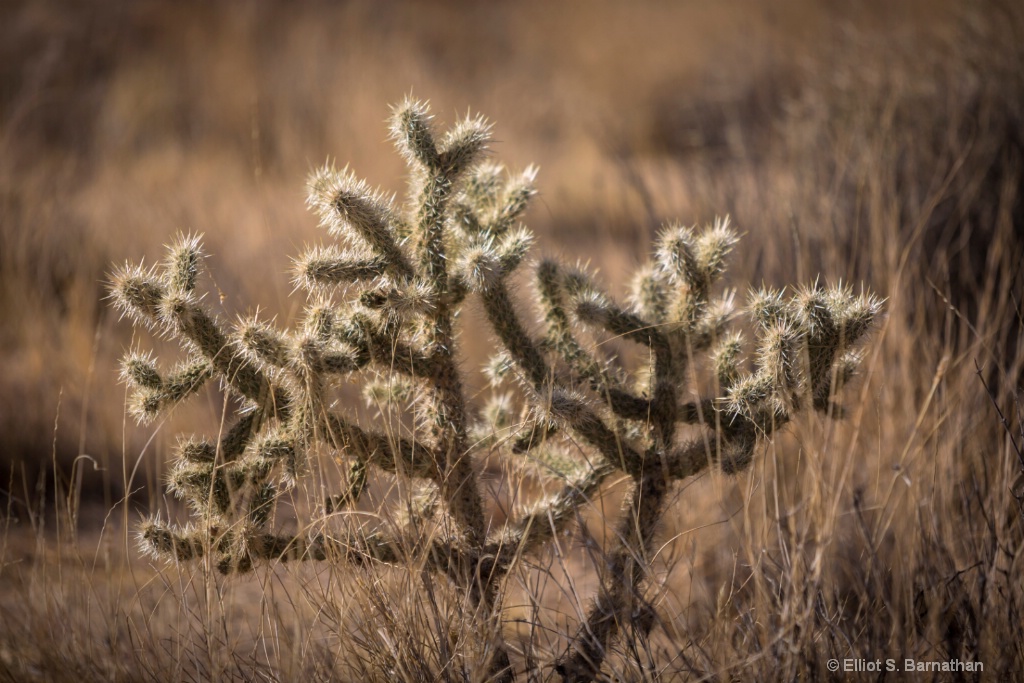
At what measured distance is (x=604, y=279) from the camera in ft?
14.6

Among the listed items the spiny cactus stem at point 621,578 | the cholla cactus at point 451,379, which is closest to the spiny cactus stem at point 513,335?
the cholla cactus at point 451,379

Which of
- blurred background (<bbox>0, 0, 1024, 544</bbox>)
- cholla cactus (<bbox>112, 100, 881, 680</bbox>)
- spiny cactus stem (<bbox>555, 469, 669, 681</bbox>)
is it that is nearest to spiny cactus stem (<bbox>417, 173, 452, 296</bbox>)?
cholla cactus (<bbox>112, 100, 881, 680</bbox>)

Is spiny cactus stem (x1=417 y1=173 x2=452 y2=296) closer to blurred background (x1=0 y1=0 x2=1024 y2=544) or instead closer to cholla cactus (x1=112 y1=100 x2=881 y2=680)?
cholla cactus (x1=112 y1=100 x2=881 y2=680)

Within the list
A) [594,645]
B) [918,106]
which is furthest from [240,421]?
[918,106]

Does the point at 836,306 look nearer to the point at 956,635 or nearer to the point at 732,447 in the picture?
the point at 732,447

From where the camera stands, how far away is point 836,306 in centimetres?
162

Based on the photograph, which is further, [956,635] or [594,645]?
[956,635]

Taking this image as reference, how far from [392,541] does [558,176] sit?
581 cm

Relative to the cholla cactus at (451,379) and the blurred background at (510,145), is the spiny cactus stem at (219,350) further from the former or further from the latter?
the blurred background at (510,145)

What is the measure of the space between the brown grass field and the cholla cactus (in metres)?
0.09

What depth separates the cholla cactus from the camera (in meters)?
1.53

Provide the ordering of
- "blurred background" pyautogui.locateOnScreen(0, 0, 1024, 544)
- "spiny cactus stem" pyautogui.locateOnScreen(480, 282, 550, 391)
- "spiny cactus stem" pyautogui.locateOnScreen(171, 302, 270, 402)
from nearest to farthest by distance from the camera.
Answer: "spiny cactus stem" pyautogui.locateOnScreen(171, 302, 270, 402) < "spiny cactus stem" pyautogui.locateOnScreen(480, 282, 550, 391) < "blurred background" pyautogui.locateOnScreen(0, 0, 1024, 544)

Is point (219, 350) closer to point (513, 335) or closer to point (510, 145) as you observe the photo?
point (513, 335)

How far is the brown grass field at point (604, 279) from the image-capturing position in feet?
5.54
